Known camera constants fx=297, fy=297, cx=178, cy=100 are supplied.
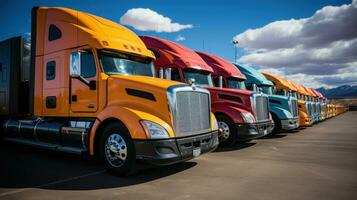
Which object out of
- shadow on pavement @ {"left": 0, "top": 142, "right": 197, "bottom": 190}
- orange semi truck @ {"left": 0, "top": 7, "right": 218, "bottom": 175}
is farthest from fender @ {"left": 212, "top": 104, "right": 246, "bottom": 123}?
shadow on pavement @ {"left": 0, "top": 142, "right": 197, "bottom": 190}

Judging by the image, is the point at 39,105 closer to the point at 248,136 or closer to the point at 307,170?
the point at 248,136

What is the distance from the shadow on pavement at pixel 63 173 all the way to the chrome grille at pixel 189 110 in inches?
35.0

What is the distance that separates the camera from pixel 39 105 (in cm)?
750

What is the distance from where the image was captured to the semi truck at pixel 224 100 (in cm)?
874

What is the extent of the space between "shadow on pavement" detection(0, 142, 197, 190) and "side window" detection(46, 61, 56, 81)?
1962 millimetres

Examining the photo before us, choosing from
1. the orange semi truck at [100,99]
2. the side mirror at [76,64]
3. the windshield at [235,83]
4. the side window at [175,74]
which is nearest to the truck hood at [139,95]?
the orange semi truck at [100,99]

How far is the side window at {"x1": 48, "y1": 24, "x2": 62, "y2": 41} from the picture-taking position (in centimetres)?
693

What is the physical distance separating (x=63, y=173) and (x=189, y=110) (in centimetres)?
271

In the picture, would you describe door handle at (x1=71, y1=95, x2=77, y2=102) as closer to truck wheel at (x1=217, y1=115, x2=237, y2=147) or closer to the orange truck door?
the orange truck door

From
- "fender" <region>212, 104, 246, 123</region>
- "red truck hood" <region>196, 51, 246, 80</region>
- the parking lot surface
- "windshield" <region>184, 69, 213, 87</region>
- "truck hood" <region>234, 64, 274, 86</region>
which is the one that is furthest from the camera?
"truck hood" <region>234, 64, 274, 86</region>

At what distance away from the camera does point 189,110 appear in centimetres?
574

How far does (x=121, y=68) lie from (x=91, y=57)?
0.65m

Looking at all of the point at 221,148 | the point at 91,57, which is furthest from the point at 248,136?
the point at 91,57

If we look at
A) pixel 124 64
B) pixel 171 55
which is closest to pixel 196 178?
pixel 124 64
